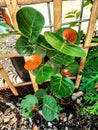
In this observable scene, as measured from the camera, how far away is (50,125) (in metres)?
1.58

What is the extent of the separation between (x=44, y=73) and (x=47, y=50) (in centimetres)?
13

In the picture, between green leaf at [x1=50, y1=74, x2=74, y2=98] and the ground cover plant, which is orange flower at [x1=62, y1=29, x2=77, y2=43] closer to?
the ground cover plant

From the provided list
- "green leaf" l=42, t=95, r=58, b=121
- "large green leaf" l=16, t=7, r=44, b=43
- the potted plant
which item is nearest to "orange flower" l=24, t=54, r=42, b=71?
the potted plant

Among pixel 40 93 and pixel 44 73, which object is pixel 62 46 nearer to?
pixel 44 73

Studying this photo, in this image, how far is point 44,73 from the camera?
1040mm

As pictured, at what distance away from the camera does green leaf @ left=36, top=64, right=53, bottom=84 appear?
1.03 meters

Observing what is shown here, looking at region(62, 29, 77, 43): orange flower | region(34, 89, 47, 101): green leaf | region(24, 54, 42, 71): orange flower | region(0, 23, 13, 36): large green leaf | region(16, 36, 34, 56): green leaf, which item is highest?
region(0, 23, 13, 36): large green leaf

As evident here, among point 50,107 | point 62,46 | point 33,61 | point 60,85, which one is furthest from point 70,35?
point 50,107

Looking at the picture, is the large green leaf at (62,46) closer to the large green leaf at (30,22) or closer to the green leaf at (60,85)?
the large green leaf at (30,22)

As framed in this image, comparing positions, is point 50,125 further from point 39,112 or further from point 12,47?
point 12,47

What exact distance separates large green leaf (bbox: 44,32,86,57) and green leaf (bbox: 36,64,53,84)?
11.1 inches

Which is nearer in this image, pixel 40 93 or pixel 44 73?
pixel 44 73

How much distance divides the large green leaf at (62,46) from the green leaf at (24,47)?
18 cm

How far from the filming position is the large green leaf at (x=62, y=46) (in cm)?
74
